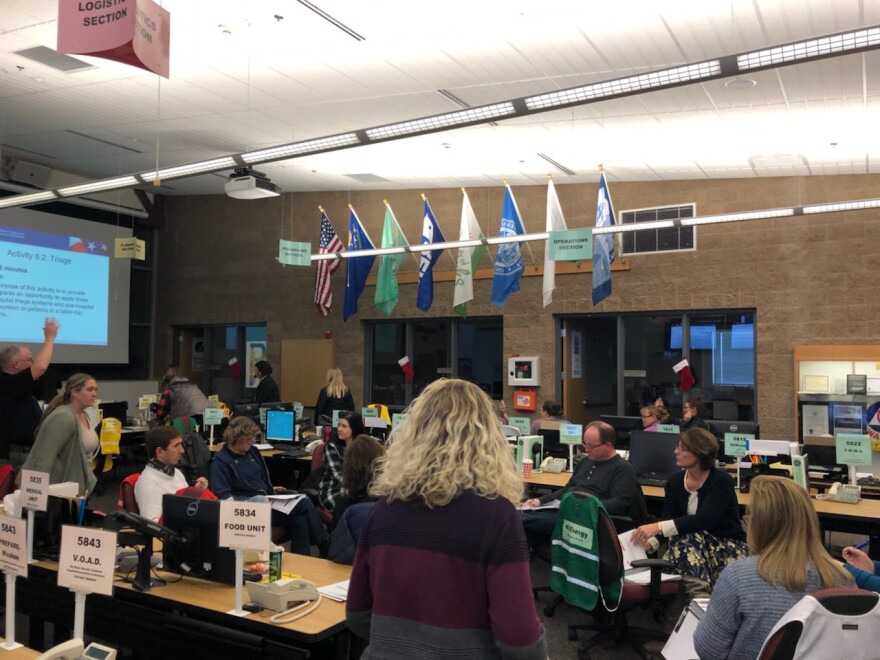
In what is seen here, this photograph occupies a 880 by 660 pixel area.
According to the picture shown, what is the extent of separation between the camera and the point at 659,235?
10.2m

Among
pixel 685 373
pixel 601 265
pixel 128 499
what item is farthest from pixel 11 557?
pixel 685 373

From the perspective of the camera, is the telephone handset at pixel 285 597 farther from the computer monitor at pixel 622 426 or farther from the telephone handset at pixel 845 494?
the computer monitor at pixel 622 426

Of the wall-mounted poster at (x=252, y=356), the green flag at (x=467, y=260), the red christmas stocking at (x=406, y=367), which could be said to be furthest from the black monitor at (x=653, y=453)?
the wall-mounted poster at (x=252, y=356)

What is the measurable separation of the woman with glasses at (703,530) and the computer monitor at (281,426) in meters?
5.08

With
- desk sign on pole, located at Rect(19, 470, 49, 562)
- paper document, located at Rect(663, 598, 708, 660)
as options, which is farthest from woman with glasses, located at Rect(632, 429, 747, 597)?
desk sign on pole, located at Rect(19, 470, 49, 562)

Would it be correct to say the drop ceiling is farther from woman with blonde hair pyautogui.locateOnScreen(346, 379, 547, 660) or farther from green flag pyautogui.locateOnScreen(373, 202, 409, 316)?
woman with blonde hair pyautogui.locateOnScreen(346, 379, 547, 660)

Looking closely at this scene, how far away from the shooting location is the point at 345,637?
2.84 m

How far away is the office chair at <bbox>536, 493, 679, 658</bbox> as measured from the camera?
3.94 m

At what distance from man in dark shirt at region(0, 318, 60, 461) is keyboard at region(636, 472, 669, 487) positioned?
4.57 m

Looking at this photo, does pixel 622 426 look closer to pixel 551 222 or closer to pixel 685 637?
pixel 551 222

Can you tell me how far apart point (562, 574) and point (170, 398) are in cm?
680

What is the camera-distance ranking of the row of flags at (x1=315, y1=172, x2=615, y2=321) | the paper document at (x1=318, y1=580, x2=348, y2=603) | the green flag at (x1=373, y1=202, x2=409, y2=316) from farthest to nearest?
the green flag at (x1=373, y1=202, x2=409, y2=316), the row of flags at (x1=315, y1=172, x2=615, y2=321), the paper document at (x1=318, y1=580, x2=348, y2=603)

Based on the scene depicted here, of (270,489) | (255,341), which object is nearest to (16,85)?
(270,489)

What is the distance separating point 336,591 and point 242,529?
0.53 meters
